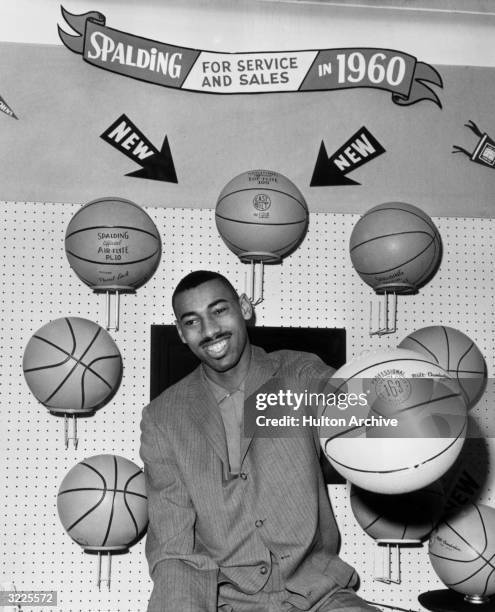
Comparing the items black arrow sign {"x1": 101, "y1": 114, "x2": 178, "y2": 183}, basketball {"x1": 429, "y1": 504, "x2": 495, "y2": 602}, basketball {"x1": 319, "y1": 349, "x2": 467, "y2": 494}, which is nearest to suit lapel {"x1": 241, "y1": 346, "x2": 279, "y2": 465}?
basketball {"x1": 319, "y1": 349, "x2": 467, "y2": 494}

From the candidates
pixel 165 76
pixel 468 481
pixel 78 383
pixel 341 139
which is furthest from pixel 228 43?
pixel 468 481

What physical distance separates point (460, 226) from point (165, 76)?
1857 millimetres

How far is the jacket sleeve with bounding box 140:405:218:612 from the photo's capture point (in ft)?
10.0

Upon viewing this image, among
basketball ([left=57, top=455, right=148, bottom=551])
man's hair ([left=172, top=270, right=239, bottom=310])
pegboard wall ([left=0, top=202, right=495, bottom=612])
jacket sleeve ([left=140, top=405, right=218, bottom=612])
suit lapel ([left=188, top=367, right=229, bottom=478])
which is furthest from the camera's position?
pegboard wall ([left=0, top=202, right=495, bottom=612])

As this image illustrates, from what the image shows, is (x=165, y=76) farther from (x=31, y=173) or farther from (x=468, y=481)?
(x=468, y=481)

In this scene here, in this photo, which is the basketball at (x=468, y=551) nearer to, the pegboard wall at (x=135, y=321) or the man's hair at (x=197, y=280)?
the pegboard wall at (x=135, y=321)

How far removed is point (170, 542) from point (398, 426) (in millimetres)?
1039

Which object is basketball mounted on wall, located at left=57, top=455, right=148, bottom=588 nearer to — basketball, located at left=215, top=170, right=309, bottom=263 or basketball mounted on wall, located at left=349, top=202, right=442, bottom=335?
basketball, located at left=215, top=170, right=309, bottom=263

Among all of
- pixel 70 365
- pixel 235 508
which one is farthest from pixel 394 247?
pixel 70 365

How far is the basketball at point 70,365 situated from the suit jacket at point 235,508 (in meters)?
0.46

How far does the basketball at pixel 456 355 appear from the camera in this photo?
3.99m

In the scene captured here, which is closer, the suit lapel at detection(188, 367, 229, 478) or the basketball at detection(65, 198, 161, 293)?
the suit lapel at detection(188, 367, 229, 478)

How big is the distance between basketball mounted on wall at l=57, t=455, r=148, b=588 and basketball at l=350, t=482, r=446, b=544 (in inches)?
42.8

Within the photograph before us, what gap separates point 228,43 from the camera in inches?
182
